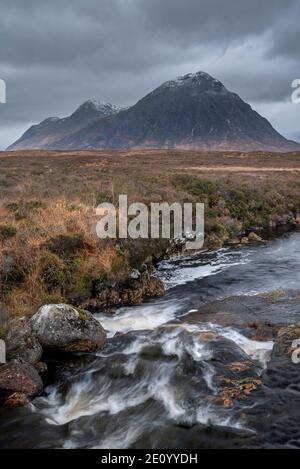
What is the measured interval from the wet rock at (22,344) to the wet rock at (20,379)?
267 millimetres

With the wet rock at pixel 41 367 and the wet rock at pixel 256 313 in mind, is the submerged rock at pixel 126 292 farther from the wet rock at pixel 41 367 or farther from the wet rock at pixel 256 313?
the wet rock at pixel 41 367

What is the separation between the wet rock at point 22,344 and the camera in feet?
35.4

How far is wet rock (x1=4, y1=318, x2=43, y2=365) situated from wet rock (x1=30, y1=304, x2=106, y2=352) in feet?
1.23

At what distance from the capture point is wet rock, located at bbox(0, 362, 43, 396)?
999 centimetres

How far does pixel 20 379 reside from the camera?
10.2 meters

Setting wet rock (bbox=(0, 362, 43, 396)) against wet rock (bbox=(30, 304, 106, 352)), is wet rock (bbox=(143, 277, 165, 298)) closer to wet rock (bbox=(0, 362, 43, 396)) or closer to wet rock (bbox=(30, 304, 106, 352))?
wet rock (bbox=(30, 304, 106, 352))

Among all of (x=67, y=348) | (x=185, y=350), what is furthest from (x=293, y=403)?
(x=67, y=348)

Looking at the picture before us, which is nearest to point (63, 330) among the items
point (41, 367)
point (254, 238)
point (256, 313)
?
point (41, 367)

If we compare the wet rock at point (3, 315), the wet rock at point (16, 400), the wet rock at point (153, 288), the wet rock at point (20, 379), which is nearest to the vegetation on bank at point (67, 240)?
the wet rock at point (3, 315)

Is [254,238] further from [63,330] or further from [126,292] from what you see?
[63,330]

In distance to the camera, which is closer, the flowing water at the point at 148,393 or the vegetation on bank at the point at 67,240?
the flowing water at the point at 148,393

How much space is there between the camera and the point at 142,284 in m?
16.6

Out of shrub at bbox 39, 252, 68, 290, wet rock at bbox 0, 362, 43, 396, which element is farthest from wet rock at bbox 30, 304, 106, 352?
shrub at bbox 39, 252, 68, 290

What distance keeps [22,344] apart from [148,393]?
10.5 ft
